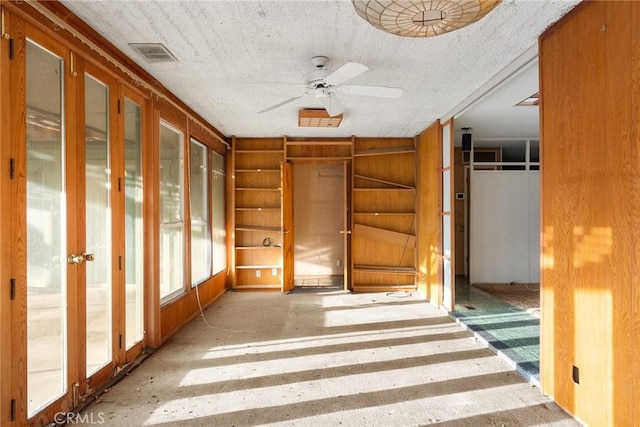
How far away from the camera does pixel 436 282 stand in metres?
4.96

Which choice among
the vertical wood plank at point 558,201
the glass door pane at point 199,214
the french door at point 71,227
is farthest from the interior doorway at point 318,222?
the vertical wood plank at point 558,201

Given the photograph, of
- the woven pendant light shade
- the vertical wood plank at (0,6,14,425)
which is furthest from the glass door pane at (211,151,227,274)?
the woven pendant light shade

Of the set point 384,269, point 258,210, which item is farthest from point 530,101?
point 258,210

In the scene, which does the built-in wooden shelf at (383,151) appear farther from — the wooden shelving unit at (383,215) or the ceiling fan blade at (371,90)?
the ceiling fan blade at (371,90)

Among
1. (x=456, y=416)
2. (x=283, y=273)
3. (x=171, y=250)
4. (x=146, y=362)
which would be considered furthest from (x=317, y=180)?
(x=456, y=416)

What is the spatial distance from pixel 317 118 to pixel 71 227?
115 inches

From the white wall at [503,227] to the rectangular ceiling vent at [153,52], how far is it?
200 inches

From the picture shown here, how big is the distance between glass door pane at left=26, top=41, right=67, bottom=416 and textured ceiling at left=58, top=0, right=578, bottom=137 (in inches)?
21.9

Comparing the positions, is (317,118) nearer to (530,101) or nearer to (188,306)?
(530,101)

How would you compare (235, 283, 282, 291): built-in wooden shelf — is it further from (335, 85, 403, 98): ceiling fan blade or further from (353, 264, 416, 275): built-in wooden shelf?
(335, 85, 403, 98): ceiling fan blade

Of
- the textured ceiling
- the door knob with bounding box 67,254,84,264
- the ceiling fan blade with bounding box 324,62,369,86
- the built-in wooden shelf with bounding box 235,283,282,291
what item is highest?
the textured ceiling

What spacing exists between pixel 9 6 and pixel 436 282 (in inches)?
198

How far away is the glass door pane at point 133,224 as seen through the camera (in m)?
3.09

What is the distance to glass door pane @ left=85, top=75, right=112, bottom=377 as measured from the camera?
2568 mm
